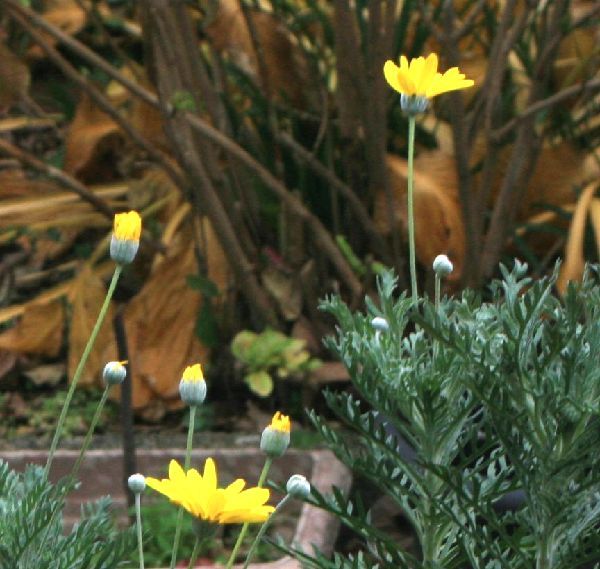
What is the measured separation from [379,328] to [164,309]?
231 centimetres

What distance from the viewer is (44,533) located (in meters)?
1.14

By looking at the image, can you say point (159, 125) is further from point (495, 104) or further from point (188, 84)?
point (495, 104)

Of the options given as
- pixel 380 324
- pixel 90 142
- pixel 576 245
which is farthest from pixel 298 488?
pixel 90 142

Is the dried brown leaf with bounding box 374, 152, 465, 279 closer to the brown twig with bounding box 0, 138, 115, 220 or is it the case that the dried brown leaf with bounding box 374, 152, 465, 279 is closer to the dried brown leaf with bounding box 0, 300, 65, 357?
the brown twig with bounding box 0, 138, 115, 220

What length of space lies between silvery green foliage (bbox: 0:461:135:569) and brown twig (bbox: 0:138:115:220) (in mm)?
1977

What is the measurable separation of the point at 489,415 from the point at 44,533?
1.26ft

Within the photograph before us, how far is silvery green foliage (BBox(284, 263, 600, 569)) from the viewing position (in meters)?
1.11

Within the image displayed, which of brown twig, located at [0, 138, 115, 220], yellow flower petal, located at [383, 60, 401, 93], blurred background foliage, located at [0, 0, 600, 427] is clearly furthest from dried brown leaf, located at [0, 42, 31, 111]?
yellow flower petal, located at [383, 60, 401, 93]

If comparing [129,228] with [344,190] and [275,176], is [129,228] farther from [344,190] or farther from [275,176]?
[275,176]

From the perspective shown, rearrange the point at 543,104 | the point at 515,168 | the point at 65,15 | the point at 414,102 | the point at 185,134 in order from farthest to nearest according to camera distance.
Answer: the point at 65,15, the point at 515,168, the point at 185,134, the point at 543,104, the point at 414,102

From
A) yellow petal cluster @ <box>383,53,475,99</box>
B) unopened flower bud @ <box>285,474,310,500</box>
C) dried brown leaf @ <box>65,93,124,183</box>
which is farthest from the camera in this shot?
dried brown leaf @ <box>65,93,124,183</box>

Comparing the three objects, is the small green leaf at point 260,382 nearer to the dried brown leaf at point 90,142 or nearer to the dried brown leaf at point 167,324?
the dried brown leaf at point 167,324

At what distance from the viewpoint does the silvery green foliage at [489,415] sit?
3.65 feet

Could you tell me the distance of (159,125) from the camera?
3.59m
